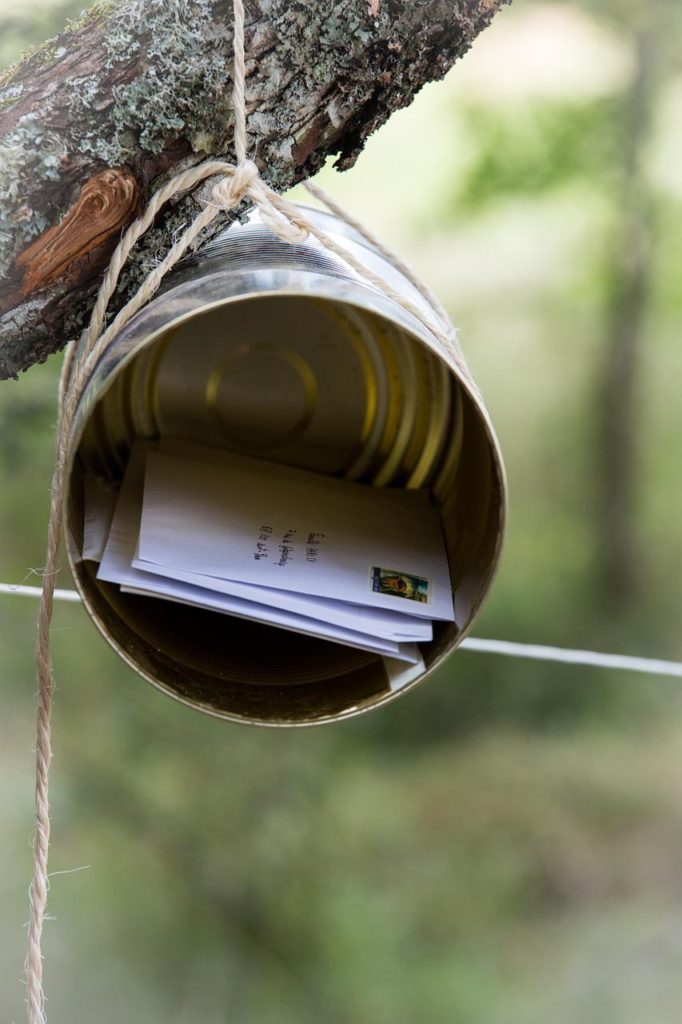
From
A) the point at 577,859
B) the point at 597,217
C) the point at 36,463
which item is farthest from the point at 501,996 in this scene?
the point at 597,217

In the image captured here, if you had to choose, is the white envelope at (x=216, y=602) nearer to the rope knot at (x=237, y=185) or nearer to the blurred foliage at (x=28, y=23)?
the rope knot at (x=237, y=185)

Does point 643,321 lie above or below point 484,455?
above

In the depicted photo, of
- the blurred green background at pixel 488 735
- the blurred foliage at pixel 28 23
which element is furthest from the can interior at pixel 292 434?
the blurred green background at pixel 488 735

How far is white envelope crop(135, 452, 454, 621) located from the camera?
0.71 metres

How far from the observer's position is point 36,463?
2562 millimetres

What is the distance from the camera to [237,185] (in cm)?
60

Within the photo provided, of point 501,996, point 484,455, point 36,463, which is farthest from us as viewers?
point 501,996

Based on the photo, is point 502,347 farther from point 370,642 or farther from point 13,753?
point 370,642

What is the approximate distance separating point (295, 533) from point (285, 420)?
148 millimetres

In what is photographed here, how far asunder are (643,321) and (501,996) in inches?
82.5

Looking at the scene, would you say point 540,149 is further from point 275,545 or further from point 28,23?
point 275,545

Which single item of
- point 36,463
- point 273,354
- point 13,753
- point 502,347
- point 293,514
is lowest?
point 13,753

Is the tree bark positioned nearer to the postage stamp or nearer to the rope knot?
the rope knot

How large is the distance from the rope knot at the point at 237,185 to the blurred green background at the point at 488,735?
1768 millimetres
